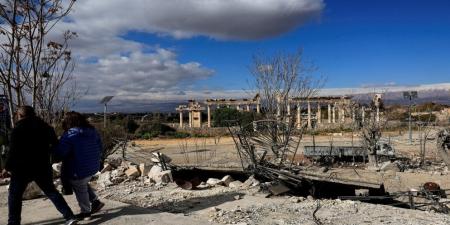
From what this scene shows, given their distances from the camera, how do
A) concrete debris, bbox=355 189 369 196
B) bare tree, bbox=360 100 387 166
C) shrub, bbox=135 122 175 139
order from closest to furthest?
1. concrete debris, bbox=355 189 369 196
2. bare tree, bbox=360 100 387 166
3. shrub, bbox=135 122 175 139

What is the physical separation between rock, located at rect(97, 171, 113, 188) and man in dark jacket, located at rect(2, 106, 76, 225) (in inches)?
132

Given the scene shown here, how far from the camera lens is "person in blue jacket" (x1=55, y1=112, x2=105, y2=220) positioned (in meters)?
6.08

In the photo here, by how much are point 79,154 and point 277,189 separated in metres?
3.35

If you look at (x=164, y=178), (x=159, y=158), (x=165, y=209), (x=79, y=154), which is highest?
(x=79, y=154)

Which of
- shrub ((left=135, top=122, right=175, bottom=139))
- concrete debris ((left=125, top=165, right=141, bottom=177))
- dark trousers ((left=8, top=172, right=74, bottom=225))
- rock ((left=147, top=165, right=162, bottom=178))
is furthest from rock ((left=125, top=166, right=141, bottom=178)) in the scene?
shrub ((left=135, top=122, right=175, bottom=139))

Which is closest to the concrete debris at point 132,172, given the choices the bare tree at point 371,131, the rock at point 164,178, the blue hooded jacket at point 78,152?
the rock at point 164,178

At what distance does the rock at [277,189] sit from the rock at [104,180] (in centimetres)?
325

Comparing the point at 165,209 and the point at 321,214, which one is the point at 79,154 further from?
the point at 321,214

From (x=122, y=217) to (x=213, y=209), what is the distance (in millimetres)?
1242

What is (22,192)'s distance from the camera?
5.91 metres

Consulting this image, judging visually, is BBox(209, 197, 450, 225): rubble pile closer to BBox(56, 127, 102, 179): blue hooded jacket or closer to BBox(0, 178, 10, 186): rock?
BBox(56, 127, 102, 179): blue hooded jacket

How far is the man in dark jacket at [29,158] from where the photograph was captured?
18.7 feet

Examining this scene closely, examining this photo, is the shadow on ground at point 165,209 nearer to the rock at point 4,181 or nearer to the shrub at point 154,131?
the rock at point 4,181

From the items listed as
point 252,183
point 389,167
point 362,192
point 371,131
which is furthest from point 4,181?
point 371,131
